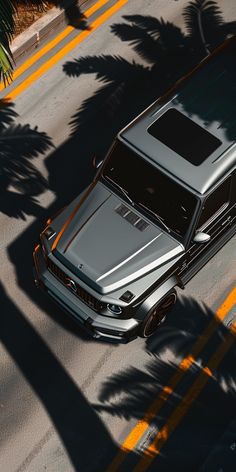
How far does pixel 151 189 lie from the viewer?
9328mm

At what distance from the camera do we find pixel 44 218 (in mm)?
11195

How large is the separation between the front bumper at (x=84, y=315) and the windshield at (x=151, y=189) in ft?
4.66

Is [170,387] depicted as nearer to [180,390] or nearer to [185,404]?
[180,390]

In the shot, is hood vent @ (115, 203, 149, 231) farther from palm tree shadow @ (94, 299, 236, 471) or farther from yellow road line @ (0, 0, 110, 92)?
yellow road line @ (0, 0, 110, 92)

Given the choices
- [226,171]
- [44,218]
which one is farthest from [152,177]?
[44,218]

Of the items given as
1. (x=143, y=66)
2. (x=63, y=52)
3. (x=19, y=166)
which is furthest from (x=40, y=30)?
(x=19, y=166)

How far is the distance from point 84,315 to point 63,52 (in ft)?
19.2

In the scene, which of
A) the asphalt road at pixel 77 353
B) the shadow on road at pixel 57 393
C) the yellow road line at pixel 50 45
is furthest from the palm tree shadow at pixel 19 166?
the shadow on road at pixel 57 393

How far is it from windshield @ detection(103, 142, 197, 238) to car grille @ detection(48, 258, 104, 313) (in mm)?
1387

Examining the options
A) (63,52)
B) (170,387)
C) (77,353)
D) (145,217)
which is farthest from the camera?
(63,52)

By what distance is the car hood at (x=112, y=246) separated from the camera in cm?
914

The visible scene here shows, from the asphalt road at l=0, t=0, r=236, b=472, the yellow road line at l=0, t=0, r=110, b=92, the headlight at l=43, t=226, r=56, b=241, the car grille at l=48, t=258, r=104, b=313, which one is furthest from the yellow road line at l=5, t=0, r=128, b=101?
the car grille at l=48, t=258, r=104, b=313

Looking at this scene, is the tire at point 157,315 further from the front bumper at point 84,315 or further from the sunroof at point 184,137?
the sunroof at point 184,137

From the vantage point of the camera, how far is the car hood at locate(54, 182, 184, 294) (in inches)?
360
